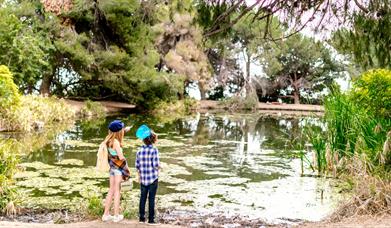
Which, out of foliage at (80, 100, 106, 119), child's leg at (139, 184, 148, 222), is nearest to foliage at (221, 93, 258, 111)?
foliage at (80, 100, 106, 119)

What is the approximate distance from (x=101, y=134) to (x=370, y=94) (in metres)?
11.2

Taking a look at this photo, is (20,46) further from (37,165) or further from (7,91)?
(37,165)

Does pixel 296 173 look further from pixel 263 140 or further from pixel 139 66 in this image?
pixel 139 66

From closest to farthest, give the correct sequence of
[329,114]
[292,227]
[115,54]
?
[292,227] < [329,114] < [115,54]

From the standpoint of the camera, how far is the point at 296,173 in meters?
10.3

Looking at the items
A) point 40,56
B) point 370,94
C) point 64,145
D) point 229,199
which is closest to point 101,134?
point 64,145

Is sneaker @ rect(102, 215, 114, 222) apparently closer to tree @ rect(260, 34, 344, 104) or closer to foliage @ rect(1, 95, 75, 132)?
foliage @ rect(1, 95, 75, 132)

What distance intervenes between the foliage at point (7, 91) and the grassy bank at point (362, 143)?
8601mm

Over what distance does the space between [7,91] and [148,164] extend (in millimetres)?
10622

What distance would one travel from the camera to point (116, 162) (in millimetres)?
5773

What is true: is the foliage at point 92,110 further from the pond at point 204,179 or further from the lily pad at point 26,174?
the lily pad at point 26,174

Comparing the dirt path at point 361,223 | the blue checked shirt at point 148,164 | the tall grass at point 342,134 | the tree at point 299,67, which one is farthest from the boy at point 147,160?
the tree at point 299,67

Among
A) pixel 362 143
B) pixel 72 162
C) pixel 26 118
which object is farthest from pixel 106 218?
pixel 26 118

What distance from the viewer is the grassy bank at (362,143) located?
6.32 metres
